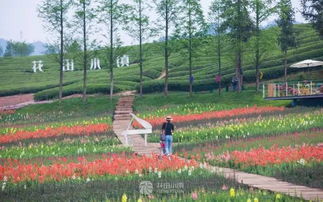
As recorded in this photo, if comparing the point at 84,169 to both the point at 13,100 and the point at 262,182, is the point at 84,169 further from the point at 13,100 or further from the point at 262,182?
the point at 13,100

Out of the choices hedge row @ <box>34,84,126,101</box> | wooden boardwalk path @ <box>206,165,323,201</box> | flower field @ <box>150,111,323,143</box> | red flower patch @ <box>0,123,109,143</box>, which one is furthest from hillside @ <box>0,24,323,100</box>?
wooden boardwalk path @ <box>206,165,323,201</box>

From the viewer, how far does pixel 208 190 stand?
12.1 m

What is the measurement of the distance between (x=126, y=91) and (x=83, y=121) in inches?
892

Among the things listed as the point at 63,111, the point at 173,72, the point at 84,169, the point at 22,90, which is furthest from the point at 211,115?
the point at 22,90

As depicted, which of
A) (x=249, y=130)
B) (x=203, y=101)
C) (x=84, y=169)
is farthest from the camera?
(x=203, y=101)

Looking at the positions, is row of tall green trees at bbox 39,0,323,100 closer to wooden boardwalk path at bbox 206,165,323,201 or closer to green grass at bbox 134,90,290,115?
green grass at bbox 134,90,290,115

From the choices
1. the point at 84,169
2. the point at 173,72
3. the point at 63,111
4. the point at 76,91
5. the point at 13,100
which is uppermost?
the point at 173,72

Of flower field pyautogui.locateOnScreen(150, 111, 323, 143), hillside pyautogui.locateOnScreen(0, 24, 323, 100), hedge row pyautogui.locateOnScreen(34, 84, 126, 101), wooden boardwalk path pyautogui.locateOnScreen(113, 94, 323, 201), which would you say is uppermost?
hillside pyautogui.locateOnScreen(0, 24, 323, 100)

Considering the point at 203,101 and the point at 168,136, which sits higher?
the point at 203,101

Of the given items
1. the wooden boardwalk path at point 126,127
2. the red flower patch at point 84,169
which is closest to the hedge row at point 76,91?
the wooden boardwalk path at point 126,127

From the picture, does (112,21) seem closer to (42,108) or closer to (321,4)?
(42,108)

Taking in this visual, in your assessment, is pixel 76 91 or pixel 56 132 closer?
pixel 56 132

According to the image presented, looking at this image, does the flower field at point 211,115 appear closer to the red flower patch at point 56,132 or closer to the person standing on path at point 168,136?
the red flower patch at point 56,132

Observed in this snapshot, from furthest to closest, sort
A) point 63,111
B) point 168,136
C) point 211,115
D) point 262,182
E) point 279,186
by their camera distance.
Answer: point 63,111 → point 211,115 → point 168,136 → point 262,182 → point 279,186
